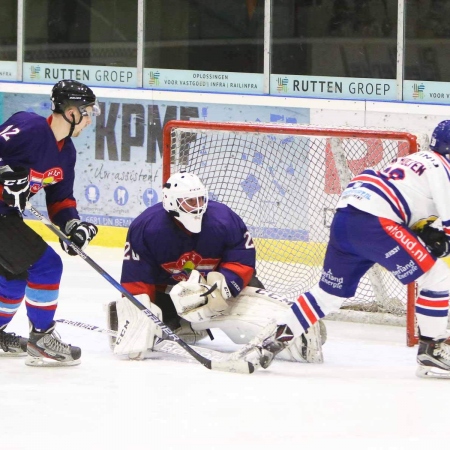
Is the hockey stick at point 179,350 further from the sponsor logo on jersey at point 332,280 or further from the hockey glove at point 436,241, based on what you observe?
the hockey glove at point 436,241

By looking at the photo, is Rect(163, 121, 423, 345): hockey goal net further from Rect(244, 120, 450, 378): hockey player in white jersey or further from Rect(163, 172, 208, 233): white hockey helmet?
Rect(244, 120, 450, 378): hockey player in white jersey

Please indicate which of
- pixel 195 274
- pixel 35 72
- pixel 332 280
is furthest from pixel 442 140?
pixel 35 72

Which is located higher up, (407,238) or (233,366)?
(407,238)

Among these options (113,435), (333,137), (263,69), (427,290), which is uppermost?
(263,69)

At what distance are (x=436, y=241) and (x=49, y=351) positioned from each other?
4.57ft


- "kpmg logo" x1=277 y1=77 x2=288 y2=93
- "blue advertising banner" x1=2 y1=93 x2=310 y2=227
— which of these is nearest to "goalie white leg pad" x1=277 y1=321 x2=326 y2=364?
"blue advertising banner" x1=2 y1=93 x2=310 y2=227

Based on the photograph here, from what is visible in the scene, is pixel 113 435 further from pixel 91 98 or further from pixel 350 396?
pixel 91 98

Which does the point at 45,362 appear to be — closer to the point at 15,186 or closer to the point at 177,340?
the point at 177,340

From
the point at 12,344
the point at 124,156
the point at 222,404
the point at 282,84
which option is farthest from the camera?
the point at 124,156

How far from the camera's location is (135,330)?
14.0 feet

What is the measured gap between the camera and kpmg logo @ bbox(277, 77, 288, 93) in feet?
22.2

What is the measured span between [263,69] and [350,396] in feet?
11.5

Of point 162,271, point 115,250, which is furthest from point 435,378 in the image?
point 115,250

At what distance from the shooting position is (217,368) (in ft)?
13.3
